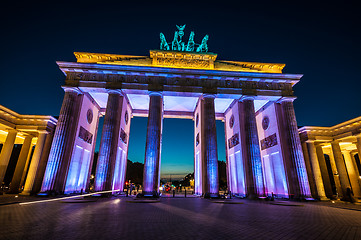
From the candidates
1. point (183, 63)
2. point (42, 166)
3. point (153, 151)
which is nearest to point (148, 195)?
point (153, 151)

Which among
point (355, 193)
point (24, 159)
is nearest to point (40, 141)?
point (24, 159)

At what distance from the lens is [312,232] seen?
536 centimetres

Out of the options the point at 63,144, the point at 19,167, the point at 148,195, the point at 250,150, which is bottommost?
the point at 148,195

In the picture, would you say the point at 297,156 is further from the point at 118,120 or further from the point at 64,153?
the point at 64,153

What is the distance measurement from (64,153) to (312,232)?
2210 cm

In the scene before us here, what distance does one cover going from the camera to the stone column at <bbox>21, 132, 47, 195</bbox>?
19969mm

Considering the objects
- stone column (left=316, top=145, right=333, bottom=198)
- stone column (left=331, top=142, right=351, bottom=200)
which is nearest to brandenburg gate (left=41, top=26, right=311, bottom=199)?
stone column (left=316, top=145, right=333, bottom=198)

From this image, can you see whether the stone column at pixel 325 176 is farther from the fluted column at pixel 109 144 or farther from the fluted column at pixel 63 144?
the fluted column at pixel 63 144

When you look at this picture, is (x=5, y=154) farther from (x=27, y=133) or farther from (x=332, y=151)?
(x=332, y=151)

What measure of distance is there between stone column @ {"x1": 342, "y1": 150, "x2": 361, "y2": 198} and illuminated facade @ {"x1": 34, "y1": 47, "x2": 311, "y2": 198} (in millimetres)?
18110

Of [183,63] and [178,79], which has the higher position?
[183,63]

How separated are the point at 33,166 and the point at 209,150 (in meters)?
22.2

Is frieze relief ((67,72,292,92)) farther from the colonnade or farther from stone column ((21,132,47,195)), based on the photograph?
stone column ((21,132,47,195))

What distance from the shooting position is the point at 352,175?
98.8 feet
